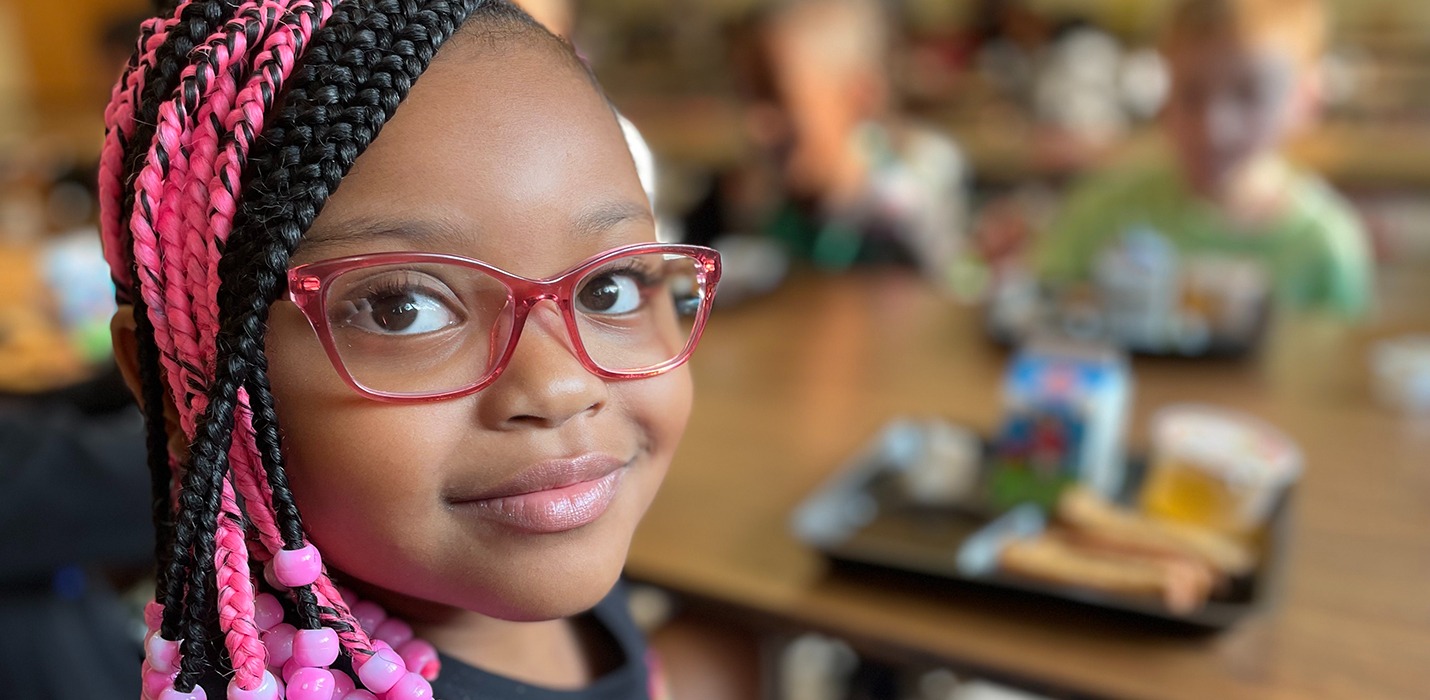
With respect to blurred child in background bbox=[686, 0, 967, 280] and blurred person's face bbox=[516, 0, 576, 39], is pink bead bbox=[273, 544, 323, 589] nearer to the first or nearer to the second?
blurred person's face bbox=[516, 0, 576, 39]

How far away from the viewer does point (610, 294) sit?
60cm

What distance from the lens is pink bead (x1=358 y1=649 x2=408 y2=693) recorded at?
1.75 ft

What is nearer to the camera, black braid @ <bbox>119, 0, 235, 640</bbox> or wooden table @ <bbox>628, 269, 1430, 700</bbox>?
black braid @ <bbox>119, 0, 235, 640</bbox>

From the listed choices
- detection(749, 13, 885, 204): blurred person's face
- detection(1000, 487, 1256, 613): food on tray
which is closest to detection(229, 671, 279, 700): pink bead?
detection(1000, 487, 1256, 613): food on tray

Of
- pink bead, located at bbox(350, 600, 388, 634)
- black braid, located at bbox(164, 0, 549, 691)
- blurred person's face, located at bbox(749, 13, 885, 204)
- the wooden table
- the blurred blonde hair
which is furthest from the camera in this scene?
blurred person's face, located at bbox(749, 13, 885, 204)

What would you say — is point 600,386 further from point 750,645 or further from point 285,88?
point 750,645

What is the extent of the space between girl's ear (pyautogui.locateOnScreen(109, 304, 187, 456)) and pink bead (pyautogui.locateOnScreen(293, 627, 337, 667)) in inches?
5.3

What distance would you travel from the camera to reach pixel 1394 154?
139 inches

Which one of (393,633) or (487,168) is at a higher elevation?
(487,168)

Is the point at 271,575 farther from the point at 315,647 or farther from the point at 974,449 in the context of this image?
the point at 974,449

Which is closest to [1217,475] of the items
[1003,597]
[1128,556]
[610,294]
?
[1128,556]

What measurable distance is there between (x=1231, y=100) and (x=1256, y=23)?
133mm

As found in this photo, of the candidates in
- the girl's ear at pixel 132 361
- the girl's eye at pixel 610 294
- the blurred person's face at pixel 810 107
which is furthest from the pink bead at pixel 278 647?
the blurred person's face at pixel 810 107

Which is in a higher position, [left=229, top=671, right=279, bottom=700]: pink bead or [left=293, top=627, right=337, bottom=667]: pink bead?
[left=293, top=627, right=337, bottom=667]: pink bead
